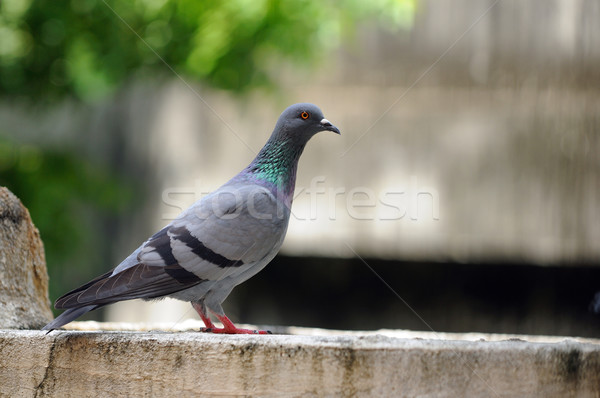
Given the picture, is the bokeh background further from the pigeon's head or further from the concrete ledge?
the concrete ledge

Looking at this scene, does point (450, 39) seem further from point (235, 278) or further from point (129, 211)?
point (235, 278)

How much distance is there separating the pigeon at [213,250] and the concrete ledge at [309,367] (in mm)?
335

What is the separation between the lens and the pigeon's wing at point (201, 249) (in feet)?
9.92

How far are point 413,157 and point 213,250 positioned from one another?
425 centimetres

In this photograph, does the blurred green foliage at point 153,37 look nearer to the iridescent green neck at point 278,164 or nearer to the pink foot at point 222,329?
the iridescent green neck at point 278,164

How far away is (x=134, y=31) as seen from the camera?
5.79 meters

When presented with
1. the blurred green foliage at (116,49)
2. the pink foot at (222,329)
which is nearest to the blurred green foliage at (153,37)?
the blurred green foliage at (116,49)

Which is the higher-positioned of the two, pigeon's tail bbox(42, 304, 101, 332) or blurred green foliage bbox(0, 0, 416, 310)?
blurred green foliage bbox(0, 0, 416, 310)

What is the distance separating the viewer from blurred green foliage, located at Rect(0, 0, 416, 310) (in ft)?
18.6

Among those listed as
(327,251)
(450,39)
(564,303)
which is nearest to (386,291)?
(327,251)

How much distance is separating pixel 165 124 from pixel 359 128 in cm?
229

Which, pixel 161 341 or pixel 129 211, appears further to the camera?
pixel 129 211

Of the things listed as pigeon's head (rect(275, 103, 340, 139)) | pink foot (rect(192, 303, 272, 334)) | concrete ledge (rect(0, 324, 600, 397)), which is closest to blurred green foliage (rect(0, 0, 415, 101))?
pigeon's head (rect(275, 103, 340, 139))

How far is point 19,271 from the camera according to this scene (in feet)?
12.1
